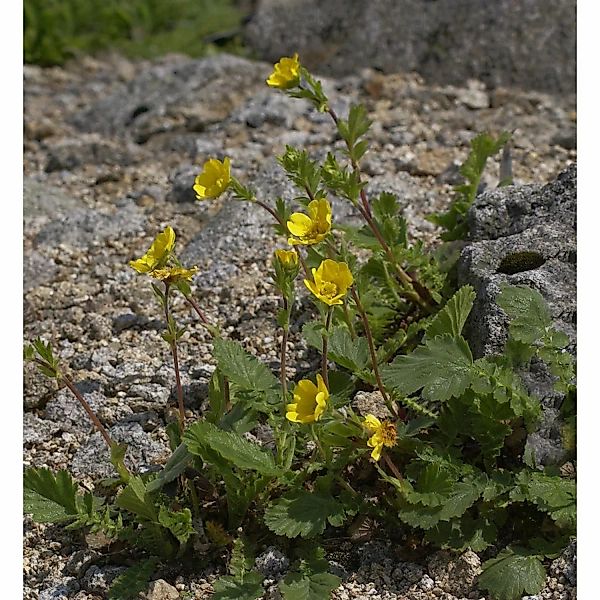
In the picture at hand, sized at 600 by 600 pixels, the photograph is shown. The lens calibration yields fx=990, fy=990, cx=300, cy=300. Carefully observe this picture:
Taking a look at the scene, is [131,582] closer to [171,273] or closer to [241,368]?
[241,368]

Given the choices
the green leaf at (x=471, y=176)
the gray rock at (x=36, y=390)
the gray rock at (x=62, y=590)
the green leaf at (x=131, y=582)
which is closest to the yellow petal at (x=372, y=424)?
the green leaf at (x=131, y=582)

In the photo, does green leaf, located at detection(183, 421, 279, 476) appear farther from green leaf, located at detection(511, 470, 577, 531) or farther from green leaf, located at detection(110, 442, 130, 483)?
green leaf, located at detection(511, 470, 577, 531)

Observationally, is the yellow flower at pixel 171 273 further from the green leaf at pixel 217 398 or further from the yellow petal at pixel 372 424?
the yellow petal at pixel 372 424

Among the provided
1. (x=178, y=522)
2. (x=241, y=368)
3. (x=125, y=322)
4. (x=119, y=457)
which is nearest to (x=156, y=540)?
(x=178, y=522)

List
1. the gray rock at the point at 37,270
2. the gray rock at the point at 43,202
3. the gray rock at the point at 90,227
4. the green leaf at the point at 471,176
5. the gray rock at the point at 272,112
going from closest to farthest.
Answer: the green leaf at the point at 471,176 → the gray rock at the point at 37,270 → the gray rock at the point at 90,227 → the gray rock at the point at 43,202 → the gray rock at the point at 272,112

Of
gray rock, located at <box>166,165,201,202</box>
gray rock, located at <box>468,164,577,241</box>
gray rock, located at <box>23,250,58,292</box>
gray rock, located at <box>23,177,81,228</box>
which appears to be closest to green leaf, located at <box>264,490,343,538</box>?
gray rock, located at <box>468,164,577,241</box>
